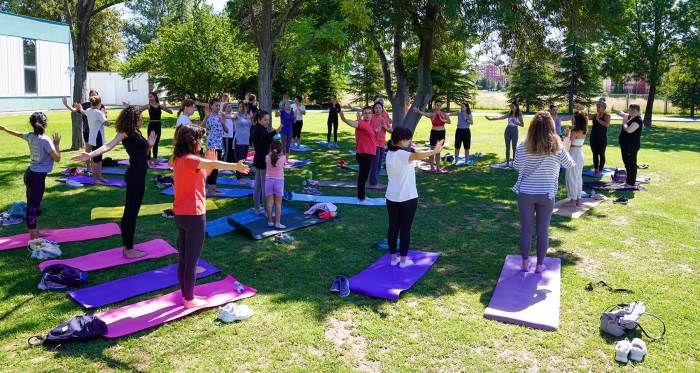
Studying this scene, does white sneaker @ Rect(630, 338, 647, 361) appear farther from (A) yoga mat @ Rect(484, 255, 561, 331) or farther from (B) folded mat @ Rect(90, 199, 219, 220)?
(B) folded mat @ Rect(90, 199, 219, 220)

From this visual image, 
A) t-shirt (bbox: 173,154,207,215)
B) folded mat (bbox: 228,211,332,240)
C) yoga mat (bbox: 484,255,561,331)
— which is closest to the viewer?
t-shirt (bbox: 173,154,207,215)

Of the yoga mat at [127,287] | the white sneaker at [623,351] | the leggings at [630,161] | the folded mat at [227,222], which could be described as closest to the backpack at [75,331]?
the yoga mat at [127,287]

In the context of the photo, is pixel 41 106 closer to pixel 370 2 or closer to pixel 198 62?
pixel 198 62

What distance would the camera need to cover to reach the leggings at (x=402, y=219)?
6363 mm

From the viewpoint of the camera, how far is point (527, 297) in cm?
571

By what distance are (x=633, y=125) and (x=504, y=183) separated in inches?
120

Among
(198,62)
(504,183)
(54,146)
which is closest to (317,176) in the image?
(504,183)

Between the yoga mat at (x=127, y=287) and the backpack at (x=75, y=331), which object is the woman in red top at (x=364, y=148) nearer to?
the yoga mat at (x=127, y=287)

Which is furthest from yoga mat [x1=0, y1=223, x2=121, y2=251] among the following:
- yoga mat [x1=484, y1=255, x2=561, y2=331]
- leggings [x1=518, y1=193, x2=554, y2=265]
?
leggings [x1=518, y1=193, x2=554, y2=265]

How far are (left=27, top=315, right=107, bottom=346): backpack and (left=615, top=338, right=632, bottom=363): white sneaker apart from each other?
4.51m

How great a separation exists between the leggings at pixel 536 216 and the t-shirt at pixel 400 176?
4.34 ft

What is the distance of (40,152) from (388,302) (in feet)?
16.2

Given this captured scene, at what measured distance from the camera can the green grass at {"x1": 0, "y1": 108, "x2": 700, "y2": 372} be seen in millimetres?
4461

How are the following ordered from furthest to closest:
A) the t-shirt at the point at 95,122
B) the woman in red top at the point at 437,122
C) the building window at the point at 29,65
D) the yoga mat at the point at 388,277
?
the building window at the point at 29,65 → the woman in red top at the point at 437,122 → the t-shirt at the point at 95,122 → the yoga mat at the point at 388,277
